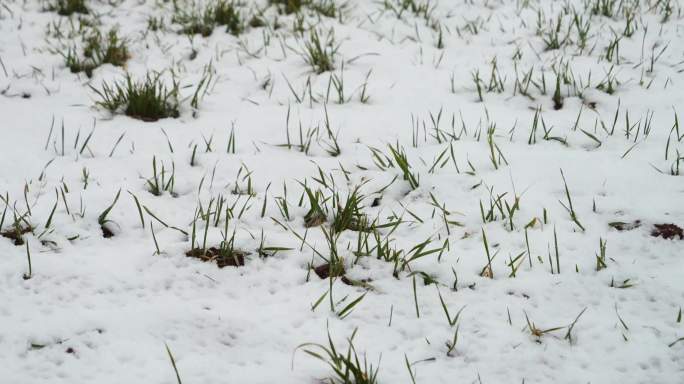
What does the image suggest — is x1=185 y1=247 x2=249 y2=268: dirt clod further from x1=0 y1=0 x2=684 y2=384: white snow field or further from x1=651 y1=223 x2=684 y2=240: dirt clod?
x1=651 y1=223 x2=684 y2=240: dirt clod

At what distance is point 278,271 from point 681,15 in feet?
11.0

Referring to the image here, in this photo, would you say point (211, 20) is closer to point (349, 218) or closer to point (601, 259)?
point (349, 218)

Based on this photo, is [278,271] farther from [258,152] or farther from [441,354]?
[258,152]

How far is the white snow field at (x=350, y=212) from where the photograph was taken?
4.61ft

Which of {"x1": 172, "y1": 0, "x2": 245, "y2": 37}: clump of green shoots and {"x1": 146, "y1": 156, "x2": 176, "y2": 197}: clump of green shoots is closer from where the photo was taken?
{"x1": 146, "y1": 156, "x2": 176, "y2": 197}: clump of green shoots

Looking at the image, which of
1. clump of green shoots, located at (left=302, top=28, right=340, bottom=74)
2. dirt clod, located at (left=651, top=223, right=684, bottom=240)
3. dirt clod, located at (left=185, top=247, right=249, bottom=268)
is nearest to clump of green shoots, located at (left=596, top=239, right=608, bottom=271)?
dirt clod, located at (left=651, top=223, right=684, bottom=240)

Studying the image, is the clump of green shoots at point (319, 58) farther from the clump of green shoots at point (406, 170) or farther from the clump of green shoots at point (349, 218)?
the clump of green shoots at point (349, 218)

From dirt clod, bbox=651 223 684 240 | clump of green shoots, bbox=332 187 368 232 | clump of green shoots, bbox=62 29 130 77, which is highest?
clump of green shoots, bbox=62 29 130 77

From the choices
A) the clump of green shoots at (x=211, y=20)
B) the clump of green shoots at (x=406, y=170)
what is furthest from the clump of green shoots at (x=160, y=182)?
the clump of green shoots at (x=211, y=20)

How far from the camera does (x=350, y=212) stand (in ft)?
6.17

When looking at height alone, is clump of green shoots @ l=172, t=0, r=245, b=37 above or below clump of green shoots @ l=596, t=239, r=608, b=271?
above

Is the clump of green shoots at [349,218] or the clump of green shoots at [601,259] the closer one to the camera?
the clump of green shoots at [601,259]

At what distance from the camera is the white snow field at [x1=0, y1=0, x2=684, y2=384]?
141 centimetres

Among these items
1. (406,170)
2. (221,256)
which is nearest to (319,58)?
(406,170)
